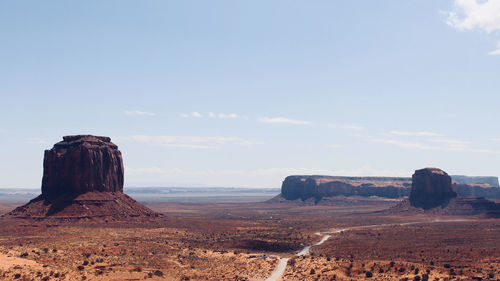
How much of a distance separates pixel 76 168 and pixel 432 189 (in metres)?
115

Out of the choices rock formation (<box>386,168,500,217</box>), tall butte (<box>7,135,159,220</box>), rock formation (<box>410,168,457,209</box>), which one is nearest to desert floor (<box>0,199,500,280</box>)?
tall butte (<box>7,135,159,220</box>)

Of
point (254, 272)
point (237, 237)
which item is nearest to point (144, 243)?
point (237, 237)

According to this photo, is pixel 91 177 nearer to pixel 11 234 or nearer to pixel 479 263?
pixel 11 234

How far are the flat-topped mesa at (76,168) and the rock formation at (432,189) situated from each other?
104 meters

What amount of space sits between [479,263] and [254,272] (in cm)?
2584

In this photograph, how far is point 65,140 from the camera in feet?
338

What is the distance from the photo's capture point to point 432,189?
512ft

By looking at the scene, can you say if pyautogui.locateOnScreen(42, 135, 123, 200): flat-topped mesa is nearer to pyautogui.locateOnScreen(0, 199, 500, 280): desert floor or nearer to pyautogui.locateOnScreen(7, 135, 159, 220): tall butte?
pyautogui.locateOnScreen(7, 135, 159, 220): tall butte

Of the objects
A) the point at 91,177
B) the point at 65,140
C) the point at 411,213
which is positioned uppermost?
Answer: the point at 65,140

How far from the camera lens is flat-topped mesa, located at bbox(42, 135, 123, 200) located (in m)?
96.7

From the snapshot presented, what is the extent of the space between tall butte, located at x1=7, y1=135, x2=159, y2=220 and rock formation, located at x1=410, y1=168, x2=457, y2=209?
9541cm

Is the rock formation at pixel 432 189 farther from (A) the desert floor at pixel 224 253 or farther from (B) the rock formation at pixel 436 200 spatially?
(A) the desert floor at pixel 224 253

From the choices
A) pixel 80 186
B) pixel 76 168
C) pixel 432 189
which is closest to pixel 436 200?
pixel 432 189

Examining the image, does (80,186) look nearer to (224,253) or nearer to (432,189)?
(224,253)
